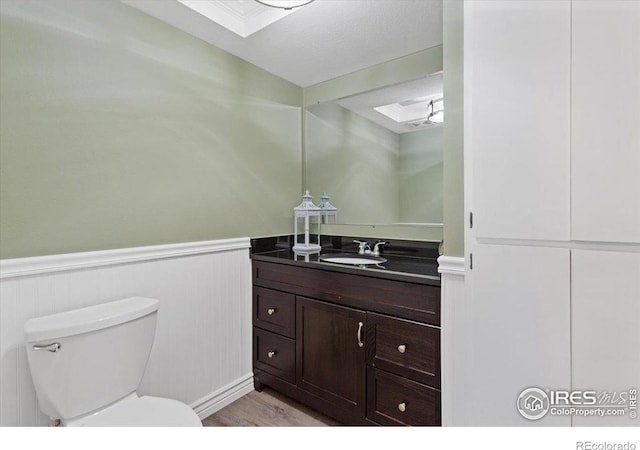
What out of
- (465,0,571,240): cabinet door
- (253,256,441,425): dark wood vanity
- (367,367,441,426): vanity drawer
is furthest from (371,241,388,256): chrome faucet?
(465,0,571,240): cabinet door

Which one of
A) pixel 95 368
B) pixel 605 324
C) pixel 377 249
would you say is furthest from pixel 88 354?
pixel 605 324

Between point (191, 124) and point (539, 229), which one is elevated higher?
point (191, 124)

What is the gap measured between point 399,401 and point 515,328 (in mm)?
668

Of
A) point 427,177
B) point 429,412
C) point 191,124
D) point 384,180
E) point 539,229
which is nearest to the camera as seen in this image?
point 539,229

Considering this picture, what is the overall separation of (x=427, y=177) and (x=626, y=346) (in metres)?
1.36

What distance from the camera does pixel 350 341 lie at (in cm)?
167

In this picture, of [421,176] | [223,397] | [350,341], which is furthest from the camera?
[421,176]

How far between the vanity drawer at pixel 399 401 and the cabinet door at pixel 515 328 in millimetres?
215

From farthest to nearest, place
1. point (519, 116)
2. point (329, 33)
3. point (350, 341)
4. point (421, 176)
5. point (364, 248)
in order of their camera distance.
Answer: point (364, 248) → point (421, 176) → point (329, 33) → point (350, 341) → point (519, 116)

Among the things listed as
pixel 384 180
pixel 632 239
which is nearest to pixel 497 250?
pixel 632 239

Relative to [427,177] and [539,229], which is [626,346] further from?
[427,177]

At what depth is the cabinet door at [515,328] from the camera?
105cm

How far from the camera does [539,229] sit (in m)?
1.07

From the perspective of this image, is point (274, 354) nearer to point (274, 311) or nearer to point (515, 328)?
point (274, 311)
